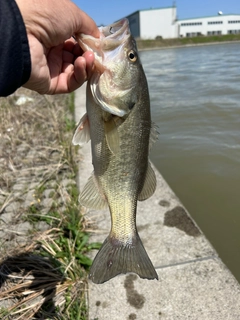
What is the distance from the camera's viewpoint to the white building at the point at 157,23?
78.2 metres

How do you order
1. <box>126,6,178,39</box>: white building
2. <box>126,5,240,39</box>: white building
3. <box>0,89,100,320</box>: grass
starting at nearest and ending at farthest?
<box>0,89,100,320</box>: grass
<box>126,6,178,39</box>: white building
<box>126,5,240,39</box>: white building

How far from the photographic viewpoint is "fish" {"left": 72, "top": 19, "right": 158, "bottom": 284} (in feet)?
6.17

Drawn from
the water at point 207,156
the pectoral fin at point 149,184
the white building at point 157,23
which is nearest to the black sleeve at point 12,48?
the pectoral fin at point 149,184

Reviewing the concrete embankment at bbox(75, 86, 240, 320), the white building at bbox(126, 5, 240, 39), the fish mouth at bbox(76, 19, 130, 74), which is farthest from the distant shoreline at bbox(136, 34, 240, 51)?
the fish mouth at bbox(76, 19, 130, 74)

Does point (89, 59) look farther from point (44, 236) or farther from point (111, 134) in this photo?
point (44, 236)

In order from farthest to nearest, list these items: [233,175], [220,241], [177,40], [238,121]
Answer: [177,40], [238,121], [233,175], [220,241]

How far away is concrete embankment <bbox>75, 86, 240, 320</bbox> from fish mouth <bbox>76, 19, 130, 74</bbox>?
69.3 inches

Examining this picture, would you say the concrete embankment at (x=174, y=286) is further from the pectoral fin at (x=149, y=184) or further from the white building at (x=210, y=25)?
the white building at (x=210, y=25)

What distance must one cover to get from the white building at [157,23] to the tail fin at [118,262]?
81.9m

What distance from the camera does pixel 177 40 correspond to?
60688 millimetres

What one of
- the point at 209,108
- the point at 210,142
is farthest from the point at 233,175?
the point at 209,108

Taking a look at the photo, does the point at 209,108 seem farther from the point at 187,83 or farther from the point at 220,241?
the point at 220,241

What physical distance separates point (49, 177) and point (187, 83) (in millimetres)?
10954

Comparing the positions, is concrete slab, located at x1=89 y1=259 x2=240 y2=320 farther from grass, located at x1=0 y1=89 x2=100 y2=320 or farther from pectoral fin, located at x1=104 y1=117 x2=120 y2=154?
pectoral fin, located at x1=104 y1=117 x2=120 y2=154
